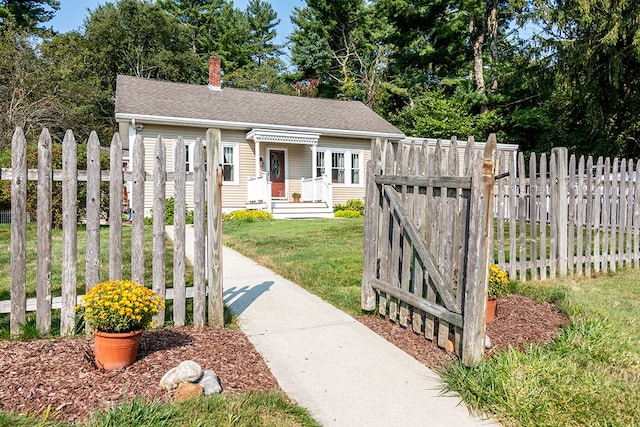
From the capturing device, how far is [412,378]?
318 cm

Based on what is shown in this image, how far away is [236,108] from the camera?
59.3 ft

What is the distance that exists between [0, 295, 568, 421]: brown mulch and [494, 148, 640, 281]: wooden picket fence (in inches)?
63.6

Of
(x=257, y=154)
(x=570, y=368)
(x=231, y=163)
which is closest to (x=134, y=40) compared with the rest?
(x=231, y=163)

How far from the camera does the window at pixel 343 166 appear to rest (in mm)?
19109

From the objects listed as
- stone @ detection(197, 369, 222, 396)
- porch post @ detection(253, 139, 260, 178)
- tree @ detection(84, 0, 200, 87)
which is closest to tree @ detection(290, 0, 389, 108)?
tree @ detection(84, 0, 200, 87)

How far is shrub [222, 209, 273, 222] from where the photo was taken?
14965 mm

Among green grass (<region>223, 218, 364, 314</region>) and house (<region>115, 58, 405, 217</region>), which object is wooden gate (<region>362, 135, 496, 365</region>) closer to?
green grass (<region>223, 218, 364, 314</region>)

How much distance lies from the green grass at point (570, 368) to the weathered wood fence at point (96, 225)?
1.82 meters

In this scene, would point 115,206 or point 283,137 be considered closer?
point 115,206

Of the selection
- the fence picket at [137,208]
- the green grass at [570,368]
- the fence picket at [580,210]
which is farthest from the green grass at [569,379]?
the fence picket at [137,208]

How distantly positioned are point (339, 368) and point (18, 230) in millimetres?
2763

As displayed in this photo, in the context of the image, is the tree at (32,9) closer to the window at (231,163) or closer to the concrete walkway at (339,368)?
the window at (231,163)

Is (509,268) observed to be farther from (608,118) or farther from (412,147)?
(608,118)

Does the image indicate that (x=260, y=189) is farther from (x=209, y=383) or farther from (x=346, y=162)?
(x=209, y=383)
